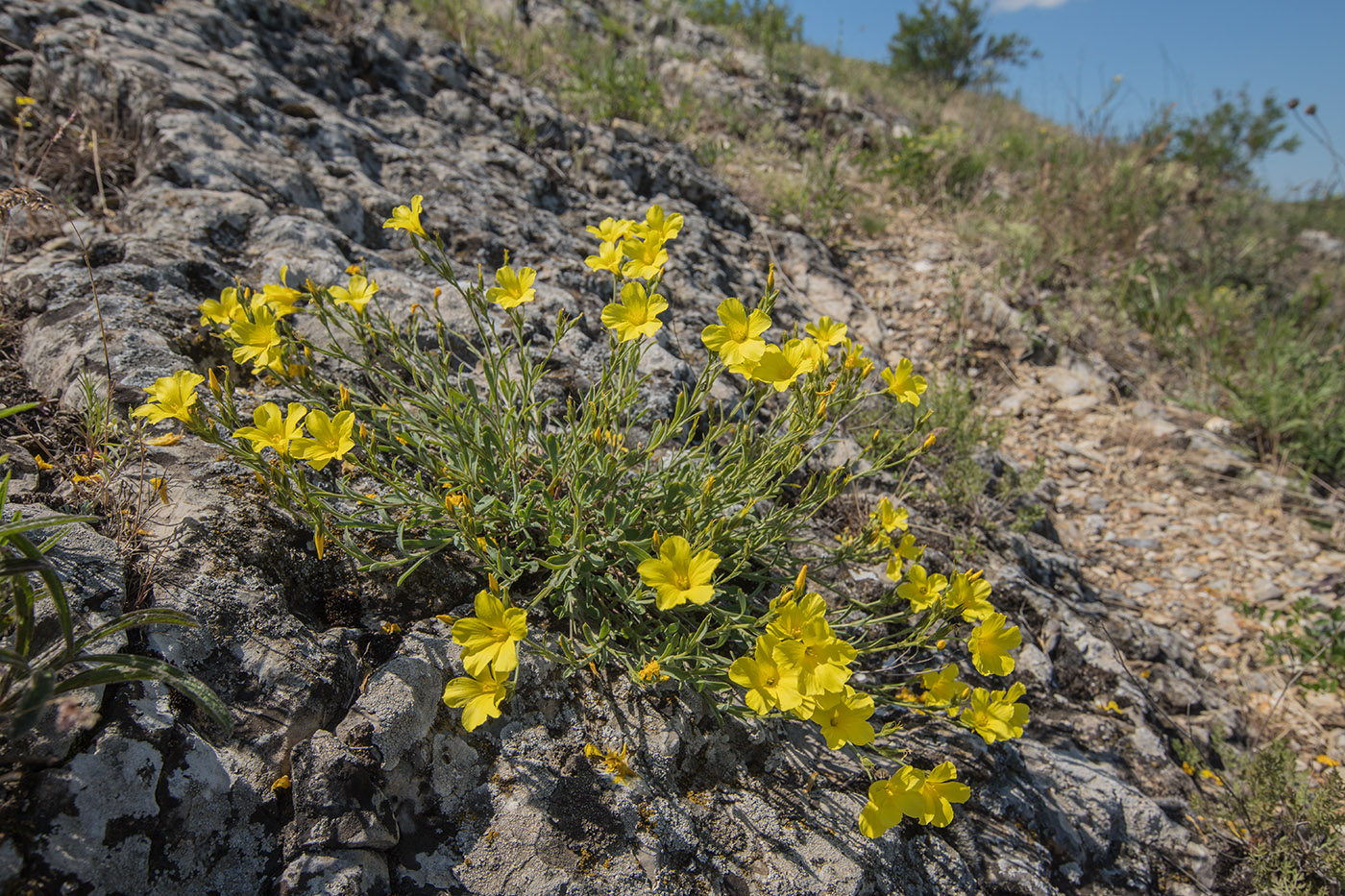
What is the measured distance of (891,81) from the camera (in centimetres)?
1023

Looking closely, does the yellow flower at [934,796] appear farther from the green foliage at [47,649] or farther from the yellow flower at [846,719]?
the green foliage at [47,649]

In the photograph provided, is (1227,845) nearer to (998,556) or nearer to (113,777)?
(998,556)

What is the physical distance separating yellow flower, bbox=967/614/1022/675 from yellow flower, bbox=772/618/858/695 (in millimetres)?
580

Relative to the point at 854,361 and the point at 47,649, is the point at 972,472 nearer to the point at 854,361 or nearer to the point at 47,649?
the point at 854,361

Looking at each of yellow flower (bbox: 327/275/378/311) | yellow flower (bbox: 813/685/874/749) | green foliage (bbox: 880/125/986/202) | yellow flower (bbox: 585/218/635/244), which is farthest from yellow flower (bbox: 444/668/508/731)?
green foliage (bbox: 880/125/986/202)

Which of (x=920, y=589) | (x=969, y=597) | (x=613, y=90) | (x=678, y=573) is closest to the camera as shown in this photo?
(x=678, y=573)

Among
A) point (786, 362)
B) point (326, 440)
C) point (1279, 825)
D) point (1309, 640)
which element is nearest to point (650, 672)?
point (786, 362)

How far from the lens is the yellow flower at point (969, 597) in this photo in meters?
1.75

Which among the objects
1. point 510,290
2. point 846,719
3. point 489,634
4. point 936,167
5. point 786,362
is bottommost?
point 489,634

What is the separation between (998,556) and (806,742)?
1.65 metres

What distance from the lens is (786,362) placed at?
1803 mm

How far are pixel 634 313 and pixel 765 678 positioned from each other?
106 centimetres

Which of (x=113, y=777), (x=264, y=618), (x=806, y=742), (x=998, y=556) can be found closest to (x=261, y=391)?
(x=264, y=618)

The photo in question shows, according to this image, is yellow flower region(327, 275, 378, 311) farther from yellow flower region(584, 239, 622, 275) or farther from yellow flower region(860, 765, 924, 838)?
yellow flower region(860, 765, 924, 838)
